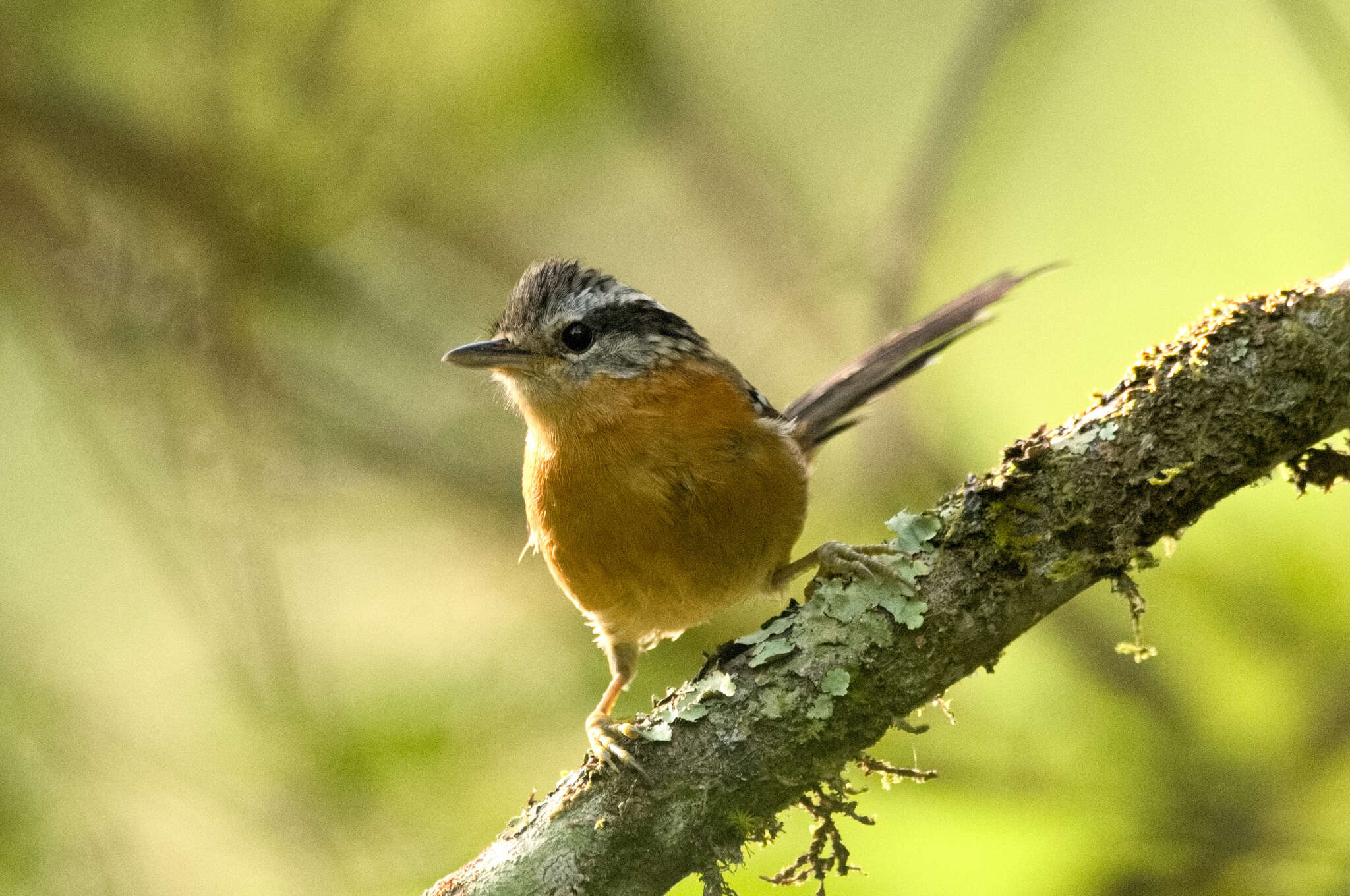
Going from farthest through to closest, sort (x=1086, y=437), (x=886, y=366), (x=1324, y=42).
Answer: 1. (x=886, y=366)
2. (x=1324, y=42)
3. (x=1086, y=437)

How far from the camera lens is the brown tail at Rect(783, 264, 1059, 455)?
14.5 feet

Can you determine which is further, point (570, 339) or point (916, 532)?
point (570, 339)

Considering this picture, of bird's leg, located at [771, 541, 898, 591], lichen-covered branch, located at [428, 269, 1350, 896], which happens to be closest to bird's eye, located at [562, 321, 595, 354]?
bird's leg, located at [771, 541, 898, 591]

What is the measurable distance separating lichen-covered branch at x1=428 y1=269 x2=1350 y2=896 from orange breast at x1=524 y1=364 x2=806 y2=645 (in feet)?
3.01

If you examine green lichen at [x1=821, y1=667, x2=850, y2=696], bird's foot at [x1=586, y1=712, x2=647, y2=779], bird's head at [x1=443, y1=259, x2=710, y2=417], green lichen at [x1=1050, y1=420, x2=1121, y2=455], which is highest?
bird's head at [x1=443, y1=259, x2=710, y2=417]

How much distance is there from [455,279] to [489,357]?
7.33 ft

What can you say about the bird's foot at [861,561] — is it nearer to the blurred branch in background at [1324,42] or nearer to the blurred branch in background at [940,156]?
the blurred branch in background at [940,156]

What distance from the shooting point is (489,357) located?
4.18 m

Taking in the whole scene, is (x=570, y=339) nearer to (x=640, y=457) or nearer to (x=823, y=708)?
(x=640, y=457)

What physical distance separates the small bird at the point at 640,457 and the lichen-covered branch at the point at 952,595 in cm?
59

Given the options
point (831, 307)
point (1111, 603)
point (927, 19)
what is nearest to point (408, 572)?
point (831, 307)

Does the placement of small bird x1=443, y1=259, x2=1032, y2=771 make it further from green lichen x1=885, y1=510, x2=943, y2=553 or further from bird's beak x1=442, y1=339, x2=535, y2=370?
green lichen x1=885, y1=510, x2=943, y2=553

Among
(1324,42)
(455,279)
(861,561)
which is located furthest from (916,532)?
(455,279)

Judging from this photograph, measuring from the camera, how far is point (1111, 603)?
454 cm
